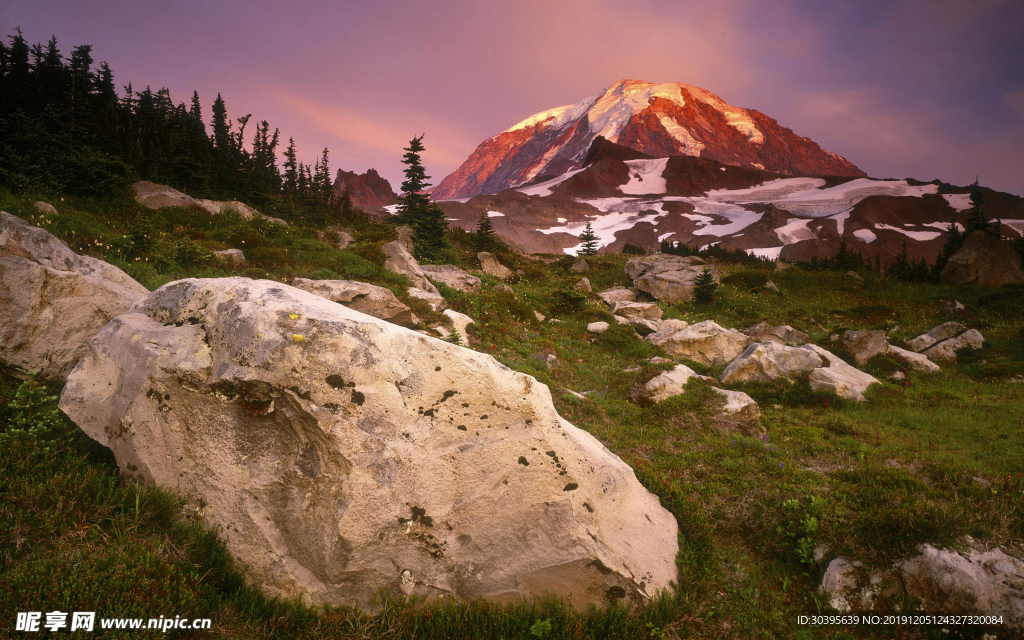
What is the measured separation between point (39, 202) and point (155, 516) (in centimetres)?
1920

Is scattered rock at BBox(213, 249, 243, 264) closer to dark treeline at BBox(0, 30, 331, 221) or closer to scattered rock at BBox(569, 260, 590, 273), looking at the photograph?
dark treeline at BBox(0, 30, 331, 221)

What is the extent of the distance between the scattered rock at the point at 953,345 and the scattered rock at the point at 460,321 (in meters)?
23.8

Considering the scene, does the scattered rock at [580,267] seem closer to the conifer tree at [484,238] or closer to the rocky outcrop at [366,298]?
the conifer tree at [484,238]

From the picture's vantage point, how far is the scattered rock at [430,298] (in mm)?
17778

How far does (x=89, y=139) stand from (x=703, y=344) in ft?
134

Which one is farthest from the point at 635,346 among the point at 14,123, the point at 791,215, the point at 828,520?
the point at 791,215

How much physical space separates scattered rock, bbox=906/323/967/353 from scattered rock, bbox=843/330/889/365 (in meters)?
6.14

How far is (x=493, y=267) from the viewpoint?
31.5 metres

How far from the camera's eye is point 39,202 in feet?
50.8

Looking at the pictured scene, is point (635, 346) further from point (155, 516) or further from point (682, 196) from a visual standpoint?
point (682, 196)

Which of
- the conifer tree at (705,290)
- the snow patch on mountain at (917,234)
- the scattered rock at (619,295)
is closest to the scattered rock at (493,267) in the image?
the scattered rock at (619,295)

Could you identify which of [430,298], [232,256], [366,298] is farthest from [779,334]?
[232,256]

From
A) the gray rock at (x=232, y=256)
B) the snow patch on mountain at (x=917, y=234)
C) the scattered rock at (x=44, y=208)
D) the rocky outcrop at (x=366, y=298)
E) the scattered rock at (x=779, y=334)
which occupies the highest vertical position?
the snow patch on mountain at (x=917, y=234)

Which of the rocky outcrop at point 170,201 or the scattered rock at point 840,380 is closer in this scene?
the scattered rock at point 840,380
